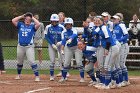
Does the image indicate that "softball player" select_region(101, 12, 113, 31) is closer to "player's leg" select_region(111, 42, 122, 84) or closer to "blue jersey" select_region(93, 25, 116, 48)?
"blue jersey" select_region(93, 25, 116, 48)

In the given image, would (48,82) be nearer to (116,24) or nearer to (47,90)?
(47,90)

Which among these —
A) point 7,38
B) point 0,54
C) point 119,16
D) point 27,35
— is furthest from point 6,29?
point 119,16

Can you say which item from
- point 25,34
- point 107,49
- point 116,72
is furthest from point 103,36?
point 25,34

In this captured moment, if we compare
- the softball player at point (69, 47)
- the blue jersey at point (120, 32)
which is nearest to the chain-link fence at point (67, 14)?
the softball player at point (69, 47)

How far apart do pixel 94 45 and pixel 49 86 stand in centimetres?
167

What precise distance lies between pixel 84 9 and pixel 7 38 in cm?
360

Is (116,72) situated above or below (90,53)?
below

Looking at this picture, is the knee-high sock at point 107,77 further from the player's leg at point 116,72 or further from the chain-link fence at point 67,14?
the chain-link fence at point 67,14

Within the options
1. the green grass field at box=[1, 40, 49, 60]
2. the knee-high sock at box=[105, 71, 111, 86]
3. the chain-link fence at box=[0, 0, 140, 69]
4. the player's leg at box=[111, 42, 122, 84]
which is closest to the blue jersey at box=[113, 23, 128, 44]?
the player's leg at box=[111, 42, 122, 84]

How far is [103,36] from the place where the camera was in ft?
41.6

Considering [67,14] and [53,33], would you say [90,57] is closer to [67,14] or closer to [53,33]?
[53,33]

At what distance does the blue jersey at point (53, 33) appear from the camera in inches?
574

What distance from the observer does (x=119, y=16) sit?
44.2 ft

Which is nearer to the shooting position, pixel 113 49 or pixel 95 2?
pixel 113 49
